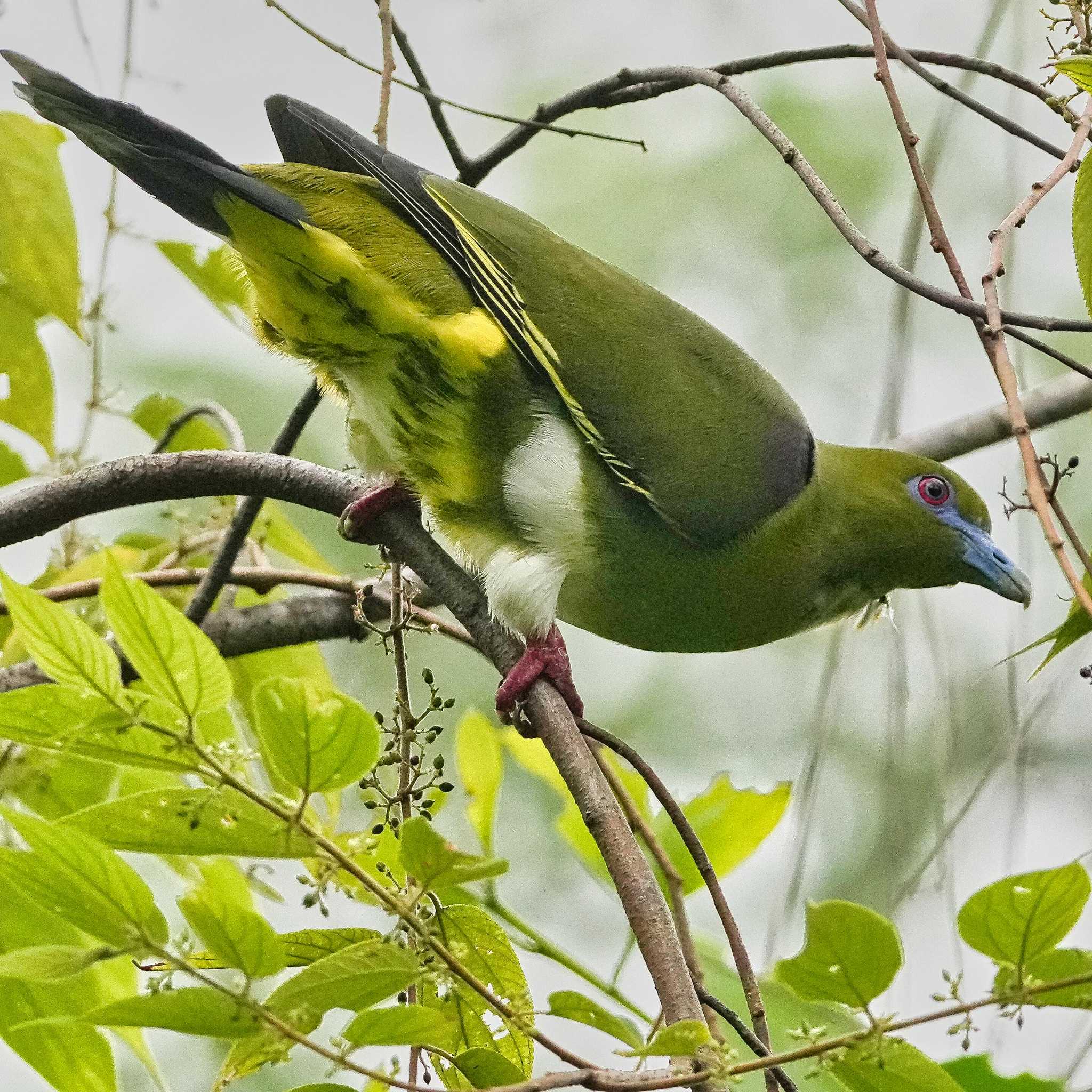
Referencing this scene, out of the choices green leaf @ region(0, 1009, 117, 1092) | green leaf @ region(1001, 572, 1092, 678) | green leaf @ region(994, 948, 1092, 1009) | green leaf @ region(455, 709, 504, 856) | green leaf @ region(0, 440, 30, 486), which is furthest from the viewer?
green leaf @ region(0, 440, 30, 486)

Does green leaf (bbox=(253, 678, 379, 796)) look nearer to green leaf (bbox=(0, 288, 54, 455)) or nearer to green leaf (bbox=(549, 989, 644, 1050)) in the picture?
green leaf (bbox=(549, 989, 644, 1050))

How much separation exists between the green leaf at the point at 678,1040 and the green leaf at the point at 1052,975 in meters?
0.23

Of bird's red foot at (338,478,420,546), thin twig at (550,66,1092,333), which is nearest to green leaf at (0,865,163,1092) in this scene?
bird's red foot at (338,478,420,546)

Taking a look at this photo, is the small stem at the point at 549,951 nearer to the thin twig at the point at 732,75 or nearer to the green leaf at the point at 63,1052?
the green leaf at the point at 63,1052

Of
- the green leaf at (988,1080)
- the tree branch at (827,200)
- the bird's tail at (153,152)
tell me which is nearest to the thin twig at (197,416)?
the bird's tail at (153,152)

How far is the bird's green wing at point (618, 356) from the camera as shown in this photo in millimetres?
2271

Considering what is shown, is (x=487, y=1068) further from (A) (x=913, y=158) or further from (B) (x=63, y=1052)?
(A) (x=913, y=158)

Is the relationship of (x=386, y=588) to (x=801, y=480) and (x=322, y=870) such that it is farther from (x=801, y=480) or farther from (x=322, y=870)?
(x=322, y=870)

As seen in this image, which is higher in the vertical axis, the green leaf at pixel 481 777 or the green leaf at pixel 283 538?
the green leaf at pixel 283 538

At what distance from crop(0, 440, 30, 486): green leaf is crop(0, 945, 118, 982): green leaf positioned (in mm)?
1369

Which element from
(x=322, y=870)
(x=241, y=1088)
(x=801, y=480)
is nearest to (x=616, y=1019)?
(x=322, y=870)

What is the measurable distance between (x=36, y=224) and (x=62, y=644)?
118 centimetres

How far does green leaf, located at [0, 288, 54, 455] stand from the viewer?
77.5 inches

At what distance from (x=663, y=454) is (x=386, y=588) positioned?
0.55m
